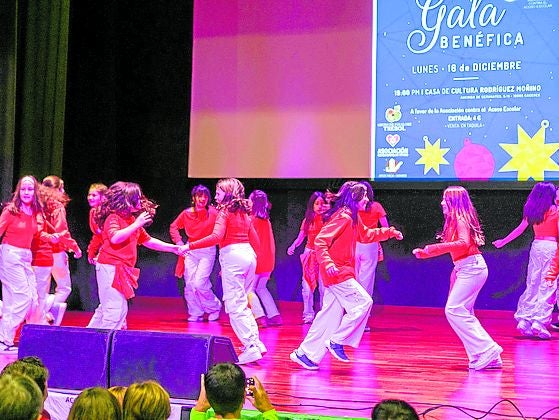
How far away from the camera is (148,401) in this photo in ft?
10.7

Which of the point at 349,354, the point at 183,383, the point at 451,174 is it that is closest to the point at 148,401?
the point at 183,383

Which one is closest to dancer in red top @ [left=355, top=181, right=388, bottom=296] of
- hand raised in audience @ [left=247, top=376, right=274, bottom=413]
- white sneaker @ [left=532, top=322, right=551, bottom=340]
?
white sneaker @ [left=532, top=322, right=551, bottom=340]

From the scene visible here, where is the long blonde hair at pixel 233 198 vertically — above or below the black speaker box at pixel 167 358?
above

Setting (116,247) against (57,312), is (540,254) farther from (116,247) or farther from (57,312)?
(57,312)

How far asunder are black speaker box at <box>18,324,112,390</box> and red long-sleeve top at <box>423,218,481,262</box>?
2.97m

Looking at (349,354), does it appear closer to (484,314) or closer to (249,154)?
(484,314)

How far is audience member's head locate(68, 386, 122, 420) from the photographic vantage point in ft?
9.80

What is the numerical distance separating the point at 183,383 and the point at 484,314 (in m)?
6.54

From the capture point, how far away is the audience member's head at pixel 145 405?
10.6ft

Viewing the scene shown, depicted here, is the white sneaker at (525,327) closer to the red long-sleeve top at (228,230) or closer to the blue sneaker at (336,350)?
the blue sneaker at (336,350)

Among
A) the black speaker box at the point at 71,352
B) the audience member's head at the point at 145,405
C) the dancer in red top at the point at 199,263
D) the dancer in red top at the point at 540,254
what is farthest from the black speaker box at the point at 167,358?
the dancer in red top at the point at 199,263

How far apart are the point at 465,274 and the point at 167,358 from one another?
119 inches

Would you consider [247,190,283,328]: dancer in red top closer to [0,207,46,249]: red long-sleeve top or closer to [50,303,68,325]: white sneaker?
[50,303,68,325]: white sneaker

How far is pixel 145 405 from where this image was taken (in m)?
3.24
